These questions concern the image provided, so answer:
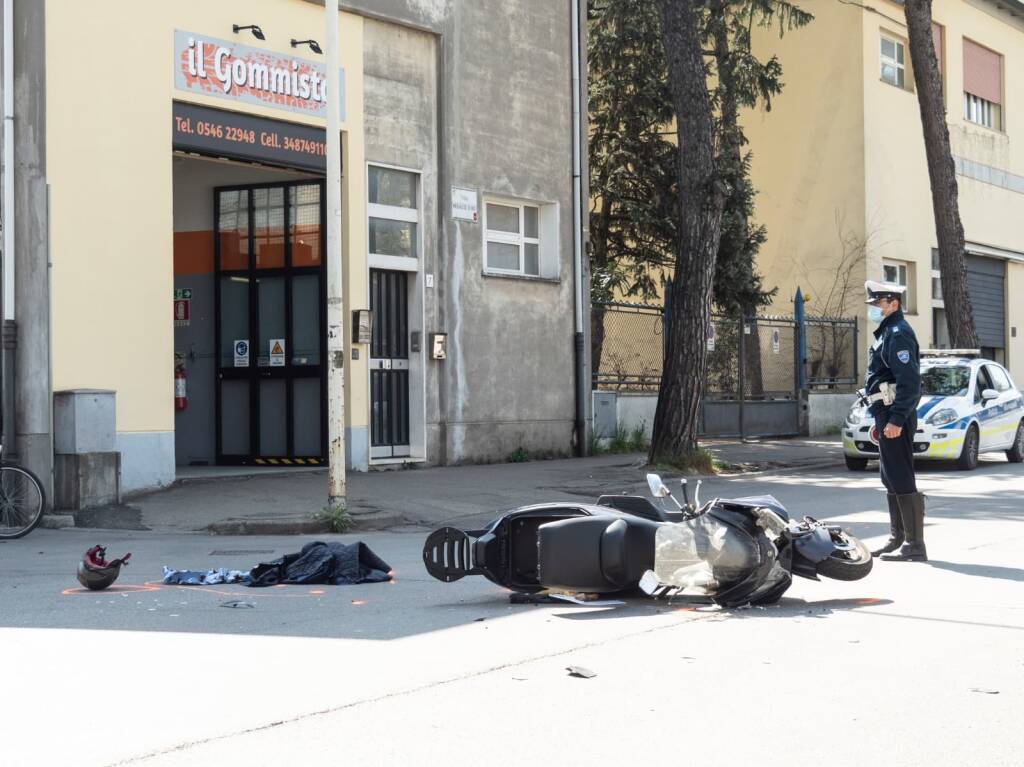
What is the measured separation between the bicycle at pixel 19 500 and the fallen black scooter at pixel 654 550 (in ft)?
20.2

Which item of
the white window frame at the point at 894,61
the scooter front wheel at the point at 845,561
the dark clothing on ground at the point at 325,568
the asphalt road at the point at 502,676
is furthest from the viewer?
the white window frame at the point at 894,61

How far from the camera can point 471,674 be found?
19.9 feet

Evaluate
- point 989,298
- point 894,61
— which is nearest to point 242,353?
point 894,61

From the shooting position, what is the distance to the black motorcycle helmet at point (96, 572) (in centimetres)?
873

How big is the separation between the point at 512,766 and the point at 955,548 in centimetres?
689

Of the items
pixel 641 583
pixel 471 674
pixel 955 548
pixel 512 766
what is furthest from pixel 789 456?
pixel 512 766

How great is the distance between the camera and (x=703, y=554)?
7.42 meters

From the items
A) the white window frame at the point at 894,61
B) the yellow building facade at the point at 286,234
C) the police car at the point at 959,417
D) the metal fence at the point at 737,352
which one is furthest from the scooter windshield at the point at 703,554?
the white window frame at the point at 894,61

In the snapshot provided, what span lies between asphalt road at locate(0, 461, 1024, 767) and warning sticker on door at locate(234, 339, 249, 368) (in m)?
8.80

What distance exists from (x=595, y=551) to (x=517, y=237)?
13196 mm

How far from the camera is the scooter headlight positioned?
1939cm

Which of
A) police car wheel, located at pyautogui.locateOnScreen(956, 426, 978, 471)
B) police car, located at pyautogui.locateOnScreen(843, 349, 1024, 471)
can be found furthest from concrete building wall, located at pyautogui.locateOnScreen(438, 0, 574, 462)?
police car wheel, located at pyautogui.locateOnScreen(956, 426, 978, 471)

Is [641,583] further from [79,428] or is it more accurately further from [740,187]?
[740,187]

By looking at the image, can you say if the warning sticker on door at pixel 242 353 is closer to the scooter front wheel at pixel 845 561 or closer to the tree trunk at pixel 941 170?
the scooter front wheel at pixel 845 561
